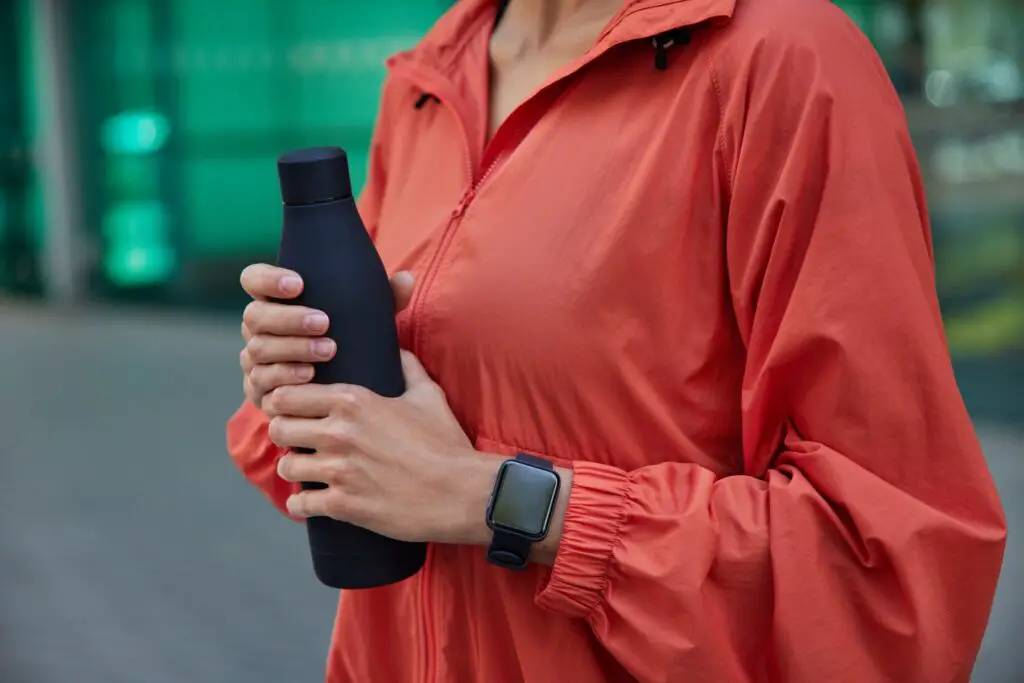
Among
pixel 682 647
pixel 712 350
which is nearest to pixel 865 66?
pixel 712 350

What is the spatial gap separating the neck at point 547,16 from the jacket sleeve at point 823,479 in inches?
9.4

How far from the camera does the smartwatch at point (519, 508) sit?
33.8 inches

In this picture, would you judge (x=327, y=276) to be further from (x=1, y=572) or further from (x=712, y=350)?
(x=1, y=572)

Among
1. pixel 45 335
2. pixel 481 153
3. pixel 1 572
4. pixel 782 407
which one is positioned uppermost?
pixel 481 153

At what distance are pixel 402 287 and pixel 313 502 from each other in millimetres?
210

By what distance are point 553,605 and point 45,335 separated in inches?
282

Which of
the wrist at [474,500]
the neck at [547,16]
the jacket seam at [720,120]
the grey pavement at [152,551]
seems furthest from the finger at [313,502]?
the grey pavement at [152,551]

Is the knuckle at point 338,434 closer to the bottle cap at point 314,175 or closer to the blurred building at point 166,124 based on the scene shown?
the bottle cap at point 314,175

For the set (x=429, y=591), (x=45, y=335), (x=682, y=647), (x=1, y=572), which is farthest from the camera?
(x=45, y=335)

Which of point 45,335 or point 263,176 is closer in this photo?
point 45,335

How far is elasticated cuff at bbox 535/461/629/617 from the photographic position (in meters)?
0.85

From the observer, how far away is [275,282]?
89 centimetres

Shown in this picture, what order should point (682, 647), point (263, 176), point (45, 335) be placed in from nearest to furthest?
1. point (682, 647)
2. point (45, 335)
3. point (263, 176)

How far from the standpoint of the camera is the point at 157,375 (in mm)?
5992
